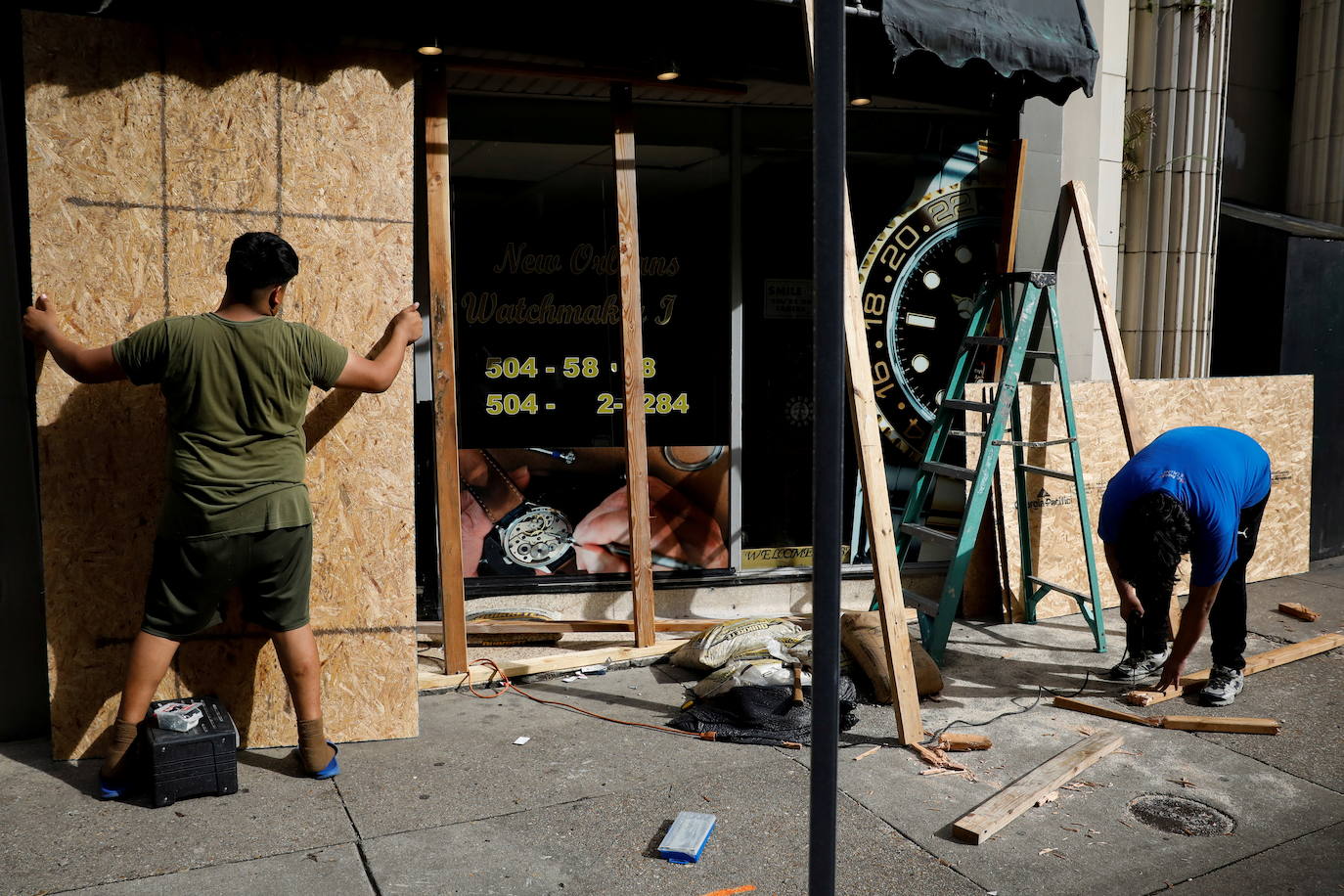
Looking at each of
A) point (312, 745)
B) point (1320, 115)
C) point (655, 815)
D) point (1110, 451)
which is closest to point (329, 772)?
point (312, 745)

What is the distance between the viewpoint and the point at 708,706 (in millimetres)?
4793

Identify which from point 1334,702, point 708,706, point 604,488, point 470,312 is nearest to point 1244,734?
point 1334,702

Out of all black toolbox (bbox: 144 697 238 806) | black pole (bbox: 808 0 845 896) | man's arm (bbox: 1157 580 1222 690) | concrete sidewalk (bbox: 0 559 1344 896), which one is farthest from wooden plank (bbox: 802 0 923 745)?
black toolbox (bbox: 144 697 238 806)

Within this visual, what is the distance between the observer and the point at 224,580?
3.93 meters

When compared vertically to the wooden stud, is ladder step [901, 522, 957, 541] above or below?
below

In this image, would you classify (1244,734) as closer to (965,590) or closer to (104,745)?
(965,590)

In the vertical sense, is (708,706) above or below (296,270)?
below

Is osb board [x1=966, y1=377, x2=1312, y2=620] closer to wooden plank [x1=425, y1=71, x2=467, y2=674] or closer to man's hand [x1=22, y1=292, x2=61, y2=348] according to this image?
wooden plank [x1=425, y1=71, x2=467, y2=674]

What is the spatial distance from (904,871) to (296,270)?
316 centimetres

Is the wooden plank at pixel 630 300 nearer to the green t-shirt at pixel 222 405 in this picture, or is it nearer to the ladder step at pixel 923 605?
the ladder step at pixel 923 605

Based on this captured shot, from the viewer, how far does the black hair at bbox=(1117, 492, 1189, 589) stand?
4.52 m

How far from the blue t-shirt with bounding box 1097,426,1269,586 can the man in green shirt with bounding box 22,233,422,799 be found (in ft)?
11.8

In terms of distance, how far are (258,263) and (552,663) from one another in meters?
2.61

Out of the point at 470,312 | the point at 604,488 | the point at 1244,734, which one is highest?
the point at 470,312
